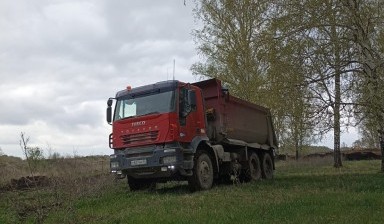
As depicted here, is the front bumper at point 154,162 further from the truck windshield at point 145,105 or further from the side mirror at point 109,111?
→ the side mirror at point 109,111

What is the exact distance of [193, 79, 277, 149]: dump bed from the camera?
14633 millimetres

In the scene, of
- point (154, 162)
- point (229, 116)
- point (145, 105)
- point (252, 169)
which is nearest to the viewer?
point (154, 162)

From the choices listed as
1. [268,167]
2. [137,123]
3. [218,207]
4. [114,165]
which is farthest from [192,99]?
[268,167]

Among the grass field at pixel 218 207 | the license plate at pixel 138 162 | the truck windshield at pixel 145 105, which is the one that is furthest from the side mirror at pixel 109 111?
the grass field at pixel 218 207

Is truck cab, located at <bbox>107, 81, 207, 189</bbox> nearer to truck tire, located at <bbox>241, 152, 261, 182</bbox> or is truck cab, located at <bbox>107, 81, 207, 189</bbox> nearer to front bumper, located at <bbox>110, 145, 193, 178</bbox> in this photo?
front bumper, located at <bbox>110, 145, 193, 178</bbox>

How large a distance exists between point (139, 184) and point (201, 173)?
229 centimetres

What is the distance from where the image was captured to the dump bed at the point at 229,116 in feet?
48.0

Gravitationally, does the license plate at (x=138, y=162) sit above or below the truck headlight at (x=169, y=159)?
below

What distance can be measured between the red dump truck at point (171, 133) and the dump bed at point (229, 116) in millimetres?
31

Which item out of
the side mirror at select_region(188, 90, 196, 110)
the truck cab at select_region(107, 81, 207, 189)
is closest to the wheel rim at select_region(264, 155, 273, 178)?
the truck cab at select_region(107, 81, 207, 189)

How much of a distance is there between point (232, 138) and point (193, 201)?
533 cm

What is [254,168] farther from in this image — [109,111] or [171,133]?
[109,111]

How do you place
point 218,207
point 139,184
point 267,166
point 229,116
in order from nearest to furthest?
point 218,207 → point 139,184 → point 229,116 → point 267,166

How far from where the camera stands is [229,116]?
15289 millimetres
